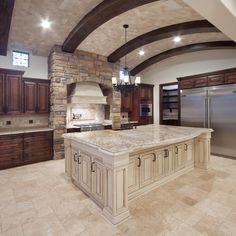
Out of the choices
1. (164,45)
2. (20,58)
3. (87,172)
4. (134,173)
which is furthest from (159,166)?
(20,58)

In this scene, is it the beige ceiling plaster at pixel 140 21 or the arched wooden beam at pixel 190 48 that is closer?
the beige ceiling plaster at pixel 140 21

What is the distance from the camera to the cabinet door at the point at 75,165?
316 cm

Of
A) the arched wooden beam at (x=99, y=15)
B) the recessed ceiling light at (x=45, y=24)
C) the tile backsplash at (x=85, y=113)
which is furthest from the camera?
→ the tile backsplash at (x=85, y=113)

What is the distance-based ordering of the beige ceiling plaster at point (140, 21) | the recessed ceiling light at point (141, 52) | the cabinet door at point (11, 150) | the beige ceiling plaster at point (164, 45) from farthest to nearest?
the recessed ceiling light at point (141, 52)
the beige ceiling plaster at point (164, 45)
the cabinet door at point (11, 150)
the beige ceiling plaster at point (140, 21)

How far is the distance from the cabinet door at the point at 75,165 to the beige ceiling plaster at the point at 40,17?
9.45ft

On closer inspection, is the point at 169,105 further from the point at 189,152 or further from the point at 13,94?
the point at 13,94

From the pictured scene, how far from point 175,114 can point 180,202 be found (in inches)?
213

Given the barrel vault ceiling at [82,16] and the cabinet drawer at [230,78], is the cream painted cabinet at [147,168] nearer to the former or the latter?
the barrel vault ceiling at [82,16]

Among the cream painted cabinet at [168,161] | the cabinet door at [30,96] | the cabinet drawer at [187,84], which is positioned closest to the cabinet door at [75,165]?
the cream painted cabinet at [168,161]

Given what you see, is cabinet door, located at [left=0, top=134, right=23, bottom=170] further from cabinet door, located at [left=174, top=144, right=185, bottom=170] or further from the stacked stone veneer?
cabinet door, located at [left=174, top=144, right=185, bottom=170]

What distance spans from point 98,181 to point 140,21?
375cm

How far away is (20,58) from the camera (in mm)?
A: 5188

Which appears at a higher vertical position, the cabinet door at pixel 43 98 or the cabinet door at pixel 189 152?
the cabinet door at pixel 43 98

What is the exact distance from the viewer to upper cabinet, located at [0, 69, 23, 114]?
453 centimetres
